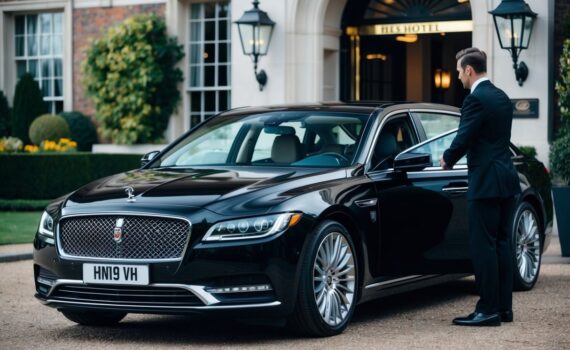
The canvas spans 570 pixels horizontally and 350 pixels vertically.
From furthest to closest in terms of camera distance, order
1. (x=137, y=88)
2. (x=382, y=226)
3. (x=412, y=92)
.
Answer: (x=412, y=92)
(x=137, y=88)
(x=382, y=226)

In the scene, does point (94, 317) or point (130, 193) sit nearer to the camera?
point (130, 193)

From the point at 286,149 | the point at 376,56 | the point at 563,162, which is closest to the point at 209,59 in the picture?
the point at 376,56

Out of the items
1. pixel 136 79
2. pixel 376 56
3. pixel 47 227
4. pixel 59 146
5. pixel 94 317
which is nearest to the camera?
pixel 47 227

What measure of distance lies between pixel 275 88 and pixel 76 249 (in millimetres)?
13096

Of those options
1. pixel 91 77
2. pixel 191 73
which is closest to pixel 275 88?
pixel 191 73

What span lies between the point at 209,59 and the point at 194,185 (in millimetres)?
14800

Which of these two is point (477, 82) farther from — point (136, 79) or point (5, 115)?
point (5, 115)

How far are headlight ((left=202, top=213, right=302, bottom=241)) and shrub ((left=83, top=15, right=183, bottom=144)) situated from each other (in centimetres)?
1487

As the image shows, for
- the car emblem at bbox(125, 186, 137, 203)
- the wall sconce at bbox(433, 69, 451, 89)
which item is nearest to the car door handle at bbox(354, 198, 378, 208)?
the car emblem at bbox(125, 186, 137, 203)

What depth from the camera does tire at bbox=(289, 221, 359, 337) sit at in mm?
6910

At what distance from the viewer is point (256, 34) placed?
19.8m

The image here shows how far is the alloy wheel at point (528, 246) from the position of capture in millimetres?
9438

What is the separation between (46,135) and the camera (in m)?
22.1

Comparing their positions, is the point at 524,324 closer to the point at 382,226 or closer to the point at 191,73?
the point at 382,226
